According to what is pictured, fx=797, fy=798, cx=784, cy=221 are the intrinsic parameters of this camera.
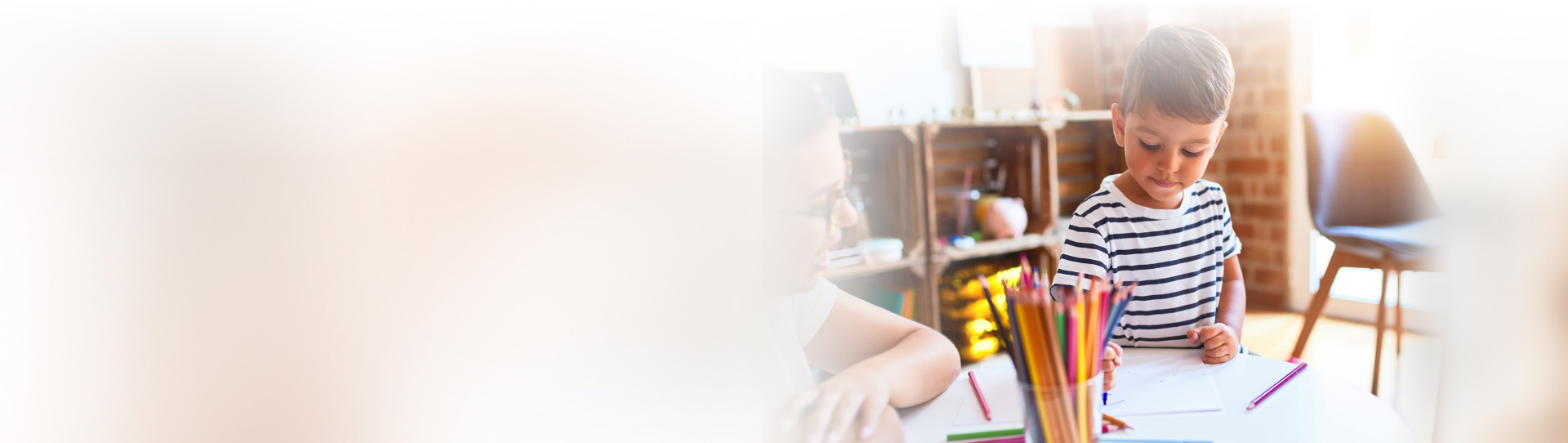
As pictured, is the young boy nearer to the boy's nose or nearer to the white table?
the white table

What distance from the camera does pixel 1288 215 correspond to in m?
0.83

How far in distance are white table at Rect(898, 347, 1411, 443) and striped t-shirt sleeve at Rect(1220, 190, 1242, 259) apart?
12cm

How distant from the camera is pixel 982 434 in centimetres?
56

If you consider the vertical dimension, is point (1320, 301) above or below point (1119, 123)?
below

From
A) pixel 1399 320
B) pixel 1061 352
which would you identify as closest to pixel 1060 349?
pixel 1061 352

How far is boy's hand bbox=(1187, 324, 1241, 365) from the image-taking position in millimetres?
691

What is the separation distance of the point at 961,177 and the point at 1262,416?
1.66 m

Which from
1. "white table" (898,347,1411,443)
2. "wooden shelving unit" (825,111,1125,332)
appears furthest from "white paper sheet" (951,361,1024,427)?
"wooden shelving unit" (825,111,1125,332)

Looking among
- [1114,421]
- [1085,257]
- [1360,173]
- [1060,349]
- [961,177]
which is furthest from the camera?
[961,177]

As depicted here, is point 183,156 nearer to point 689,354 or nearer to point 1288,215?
point 689,354

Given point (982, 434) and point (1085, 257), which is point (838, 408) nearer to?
point (982, 434)

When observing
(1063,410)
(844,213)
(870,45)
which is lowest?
(1063,410)

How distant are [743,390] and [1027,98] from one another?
1482 mm

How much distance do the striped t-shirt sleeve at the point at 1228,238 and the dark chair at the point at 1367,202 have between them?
0.14 m
